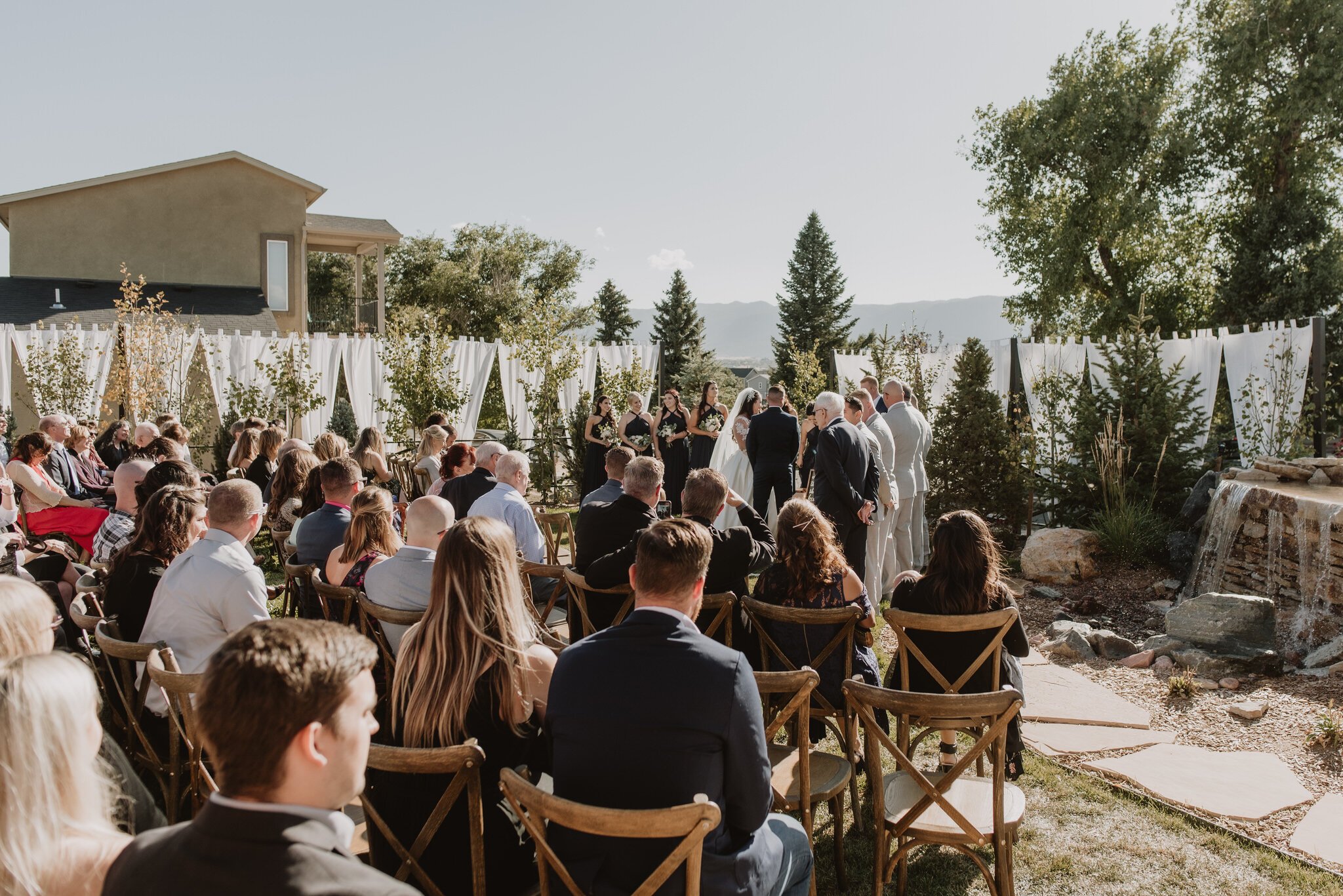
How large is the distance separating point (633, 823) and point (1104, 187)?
76.5 feet

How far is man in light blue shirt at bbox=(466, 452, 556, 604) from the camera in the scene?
535 centimetres

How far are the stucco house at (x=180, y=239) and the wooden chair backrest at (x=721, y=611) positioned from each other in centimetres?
1573

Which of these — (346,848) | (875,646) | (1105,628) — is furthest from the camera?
(1105,628)

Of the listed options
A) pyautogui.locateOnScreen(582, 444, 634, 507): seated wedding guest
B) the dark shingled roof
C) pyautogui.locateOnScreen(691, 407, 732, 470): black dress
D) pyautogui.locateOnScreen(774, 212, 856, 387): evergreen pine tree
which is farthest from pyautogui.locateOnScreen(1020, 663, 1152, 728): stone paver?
pyautogui.locateOnScreen(774, 212, 856, 387): evergreen pine tree

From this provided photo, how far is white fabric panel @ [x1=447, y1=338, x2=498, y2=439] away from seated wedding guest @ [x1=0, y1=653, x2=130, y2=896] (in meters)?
12.3

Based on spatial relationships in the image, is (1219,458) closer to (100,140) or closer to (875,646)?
(875,646)

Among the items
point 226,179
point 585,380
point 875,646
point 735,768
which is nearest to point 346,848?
point 735,768

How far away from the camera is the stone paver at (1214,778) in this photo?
3871mm

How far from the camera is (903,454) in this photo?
812cm

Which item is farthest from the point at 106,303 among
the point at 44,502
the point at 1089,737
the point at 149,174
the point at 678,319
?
the point at 678,319

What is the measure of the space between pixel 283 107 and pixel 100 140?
12470mm

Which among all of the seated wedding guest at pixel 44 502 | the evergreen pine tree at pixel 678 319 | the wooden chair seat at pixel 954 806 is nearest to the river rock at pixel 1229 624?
the wooden chair seat at pixel 954 806

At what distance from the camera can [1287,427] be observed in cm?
948

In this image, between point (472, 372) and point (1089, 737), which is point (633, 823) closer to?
point (1089, 737)
